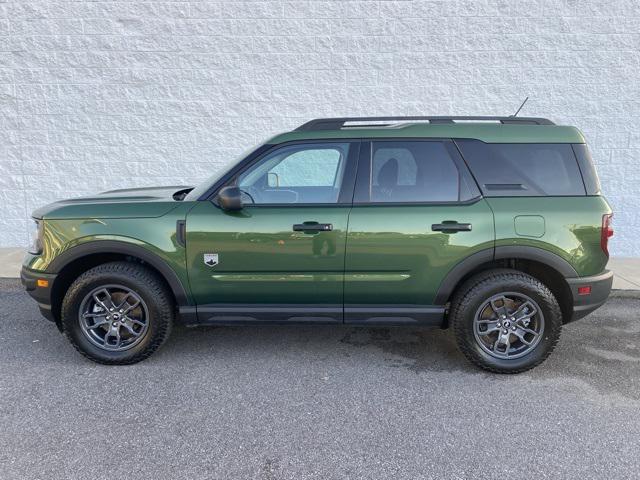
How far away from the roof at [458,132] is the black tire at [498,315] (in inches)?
40.6

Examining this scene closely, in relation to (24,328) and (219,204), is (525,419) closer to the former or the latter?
(219,204)

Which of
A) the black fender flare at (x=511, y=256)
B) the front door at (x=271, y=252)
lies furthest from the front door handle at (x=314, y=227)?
the black fender flare at (x=511, y=256)

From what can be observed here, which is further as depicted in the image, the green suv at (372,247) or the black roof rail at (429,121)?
the black roof rail at (429,121)

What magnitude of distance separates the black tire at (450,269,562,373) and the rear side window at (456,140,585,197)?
64 cm

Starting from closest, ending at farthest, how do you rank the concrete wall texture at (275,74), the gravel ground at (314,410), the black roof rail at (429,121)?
the gravel ground at (314,410)
the black roof rail at (429,121)
the concrete wall texture at (275,74)

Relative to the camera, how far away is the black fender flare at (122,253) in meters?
3.39

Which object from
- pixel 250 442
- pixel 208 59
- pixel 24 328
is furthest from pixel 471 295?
pixel 208 59

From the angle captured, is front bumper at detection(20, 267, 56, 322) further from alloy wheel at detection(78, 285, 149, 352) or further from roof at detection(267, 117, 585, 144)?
roof at detection(267, 117, 585, 144)

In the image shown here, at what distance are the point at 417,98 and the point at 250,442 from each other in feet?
18.7

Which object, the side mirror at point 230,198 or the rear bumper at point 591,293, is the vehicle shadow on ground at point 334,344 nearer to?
the rear bumper at point 591,293

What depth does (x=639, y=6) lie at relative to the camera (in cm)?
642

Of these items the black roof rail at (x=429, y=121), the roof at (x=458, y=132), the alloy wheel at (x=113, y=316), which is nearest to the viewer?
the roof at (x=458, y=132)

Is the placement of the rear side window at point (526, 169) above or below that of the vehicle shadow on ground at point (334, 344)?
above

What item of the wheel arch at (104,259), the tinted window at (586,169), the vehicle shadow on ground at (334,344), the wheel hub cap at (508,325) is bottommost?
the vehicle shadow on ground at (334,344)
